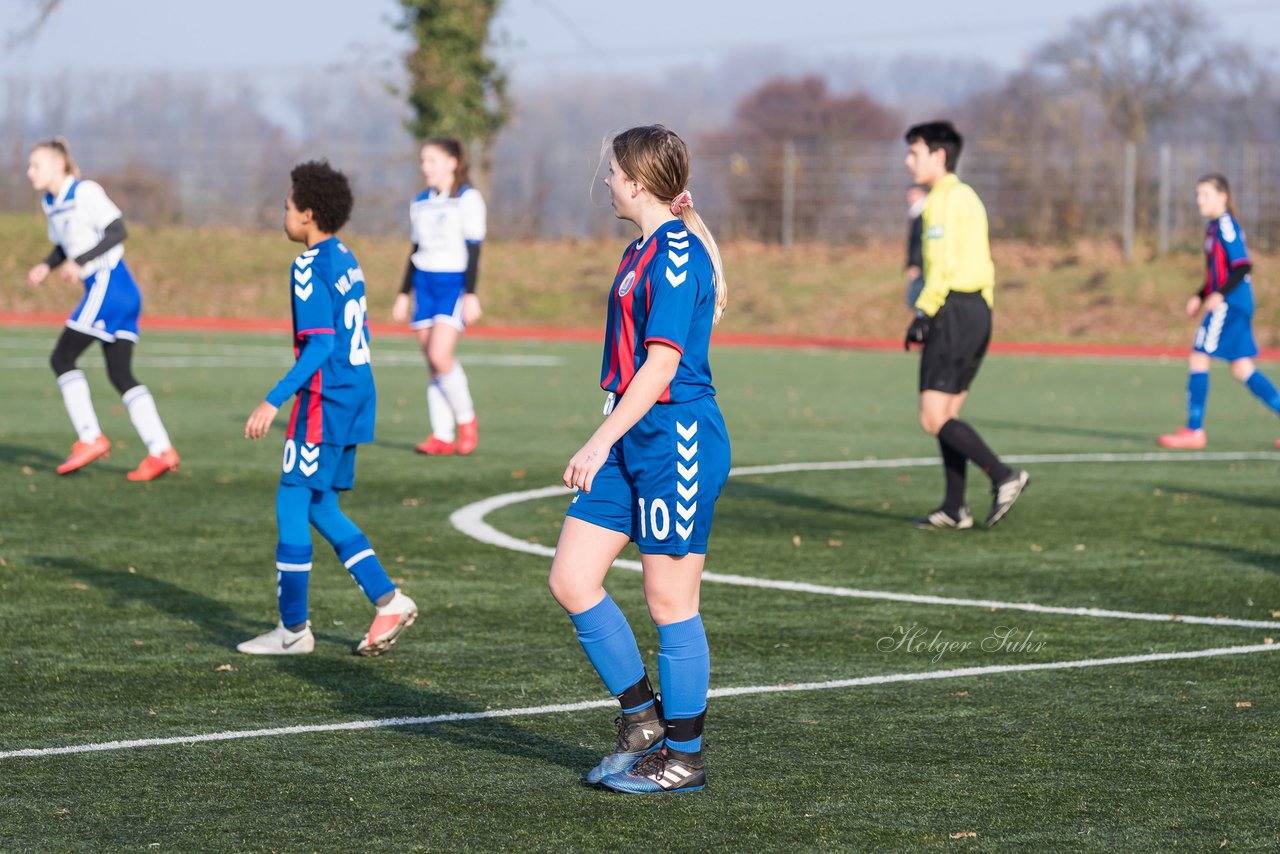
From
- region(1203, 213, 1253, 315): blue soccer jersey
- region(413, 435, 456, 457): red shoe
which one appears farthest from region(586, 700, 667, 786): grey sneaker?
region(1203, 213, 1253, 315): blue soccer jersey

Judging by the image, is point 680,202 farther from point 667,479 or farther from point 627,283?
point 667,479

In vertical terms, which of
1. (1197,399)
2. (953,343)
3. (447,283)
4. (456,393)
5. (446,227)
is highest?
(446,227)

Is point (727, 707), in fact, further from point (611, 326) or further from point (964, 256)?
point (964, 256)

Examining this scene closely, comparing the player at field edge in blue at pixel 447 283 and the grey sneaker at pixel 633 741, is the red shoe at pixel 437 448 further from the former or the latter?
the grey sneaker at pixel 633 741

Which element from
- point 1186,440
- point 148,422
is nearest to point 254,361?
point 148,422

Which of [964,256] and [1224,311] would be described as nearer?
[964,256]

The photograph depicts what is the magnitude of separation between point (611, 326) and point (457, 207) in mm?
8738

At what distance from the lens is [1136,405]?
18203 millimetres

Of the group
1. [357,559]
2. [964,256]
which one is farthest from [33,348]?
[357,559]

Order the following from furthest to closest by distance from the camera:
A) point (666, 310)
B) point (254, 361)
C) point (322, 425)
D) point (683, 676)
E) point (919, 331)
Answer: point (254, 361) → point (919, 331) → point (322, 425) → point (683, 676) → point (666, 310)

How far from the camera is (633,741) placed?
15.6 ft

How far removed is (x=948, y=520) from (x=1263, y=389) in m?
5.76

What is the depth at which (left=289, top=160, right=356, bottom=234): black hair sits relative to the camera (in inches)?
258

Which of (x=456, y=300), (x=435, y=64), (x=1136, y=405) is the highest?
(x=435, y=64)
